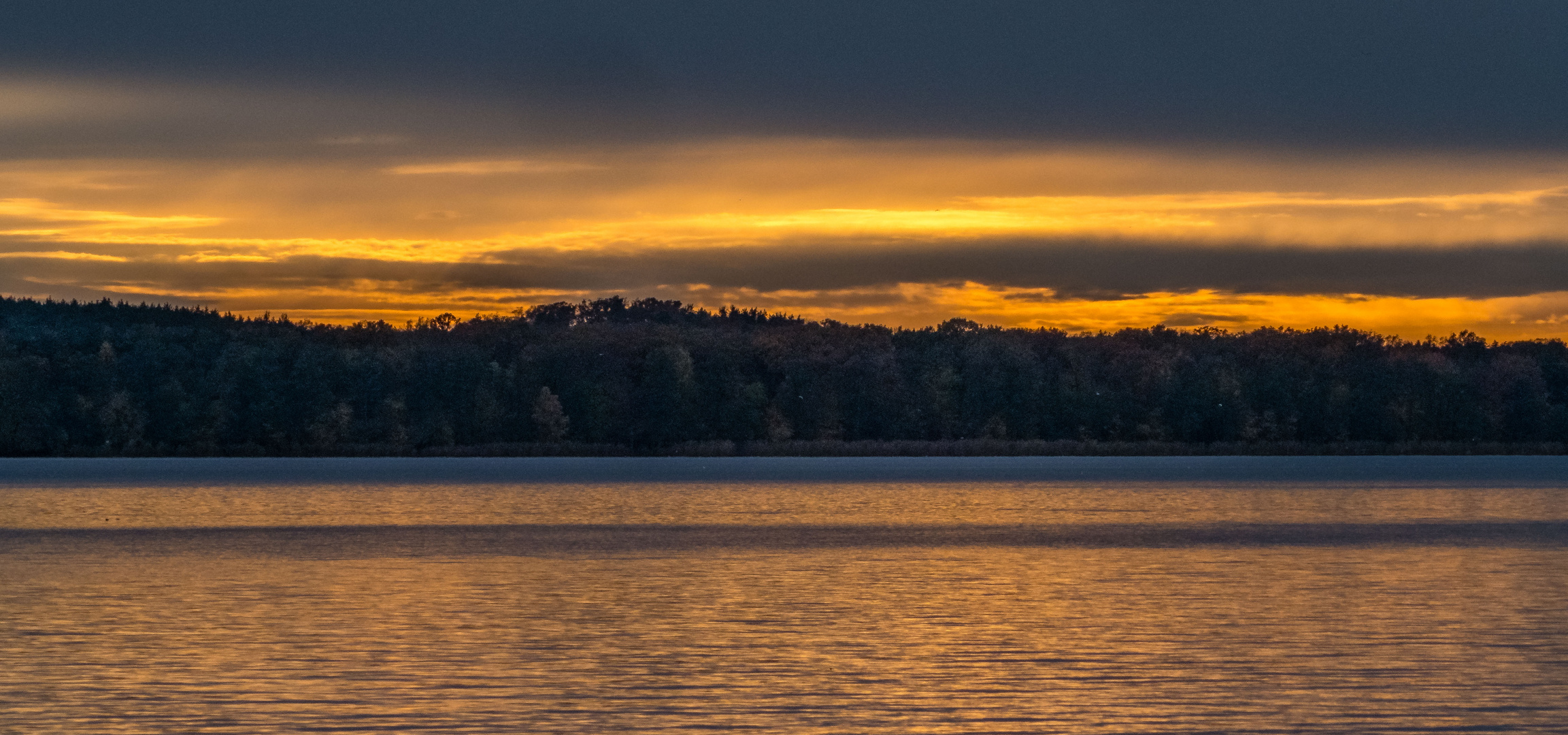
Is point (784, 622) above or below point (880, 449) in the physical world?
above

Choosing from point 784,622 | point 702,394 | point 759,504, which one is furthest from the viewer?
point 702,394

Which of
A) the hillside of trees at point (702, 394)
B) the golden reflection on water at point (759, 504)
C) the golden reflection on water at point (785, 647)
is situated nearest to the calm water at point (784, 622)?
the golden reflection on water at point (785, 647)

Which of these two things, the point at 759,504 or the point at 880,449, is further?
the point at 880,449

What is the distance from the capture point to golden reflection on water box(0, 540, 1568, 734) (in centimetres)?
2084

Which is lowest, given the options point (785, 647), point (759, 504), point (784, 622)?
point (759, 504)

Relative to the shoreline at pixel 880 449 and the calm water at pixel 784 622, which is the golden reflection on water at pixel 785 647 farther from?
the shoreline at pixel 880 449

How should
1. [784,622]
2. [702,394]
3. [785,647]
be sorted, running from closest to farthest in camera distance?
[785,647], [784,622], [702,394]

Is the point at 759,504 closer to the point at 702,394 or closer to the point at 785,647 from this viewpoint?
the point at 785,647

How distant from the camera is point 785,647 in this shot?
26.5m

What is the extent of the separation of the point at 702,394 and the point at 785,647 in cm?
14360

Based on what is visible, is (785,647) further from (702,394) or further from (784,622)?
(702,394)

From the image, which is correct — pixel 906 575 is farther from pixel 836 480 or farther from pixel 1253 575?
pixel 836 480

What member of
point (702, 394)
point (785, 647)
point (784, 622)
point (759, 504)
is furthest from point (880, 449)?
point (785, 647)

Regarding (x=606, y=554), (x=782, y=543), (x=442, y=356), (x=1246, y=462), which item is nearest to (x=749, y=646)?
(x=606, y=554)
